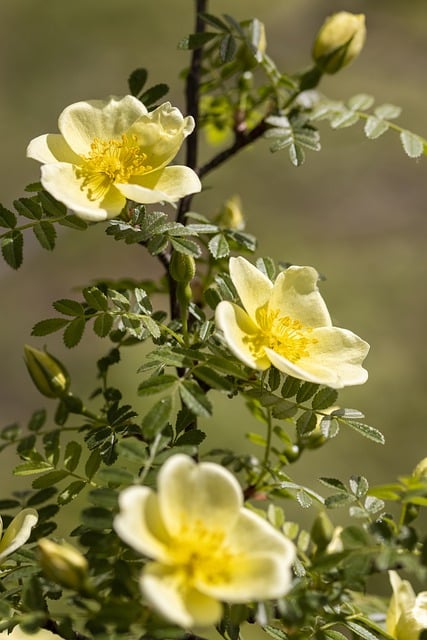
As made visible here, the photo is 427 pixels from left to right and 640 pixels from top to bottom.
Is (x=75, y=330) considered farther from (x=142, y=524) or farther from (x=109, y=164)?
(x=142, y=524)

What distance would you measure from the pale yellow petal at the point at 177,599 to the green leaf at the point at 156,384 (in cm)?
12

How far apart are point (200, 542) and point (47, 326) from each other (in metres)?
0.25

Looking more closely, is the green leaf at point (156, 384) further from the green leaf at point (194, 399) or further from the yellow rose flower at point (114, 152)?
the yellow rose flower at point (114, 152)

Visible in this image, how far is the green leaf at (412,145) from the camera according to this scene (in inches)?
28.7

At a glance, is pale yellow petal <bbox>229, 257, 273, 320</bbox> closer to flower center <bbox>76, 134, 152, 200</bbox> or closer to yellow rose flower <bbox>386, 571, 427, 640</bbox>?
flower center <bbox>76, 134, 152, 200</bbox>

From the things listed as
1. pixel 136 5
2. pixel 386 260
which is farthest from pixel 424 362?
pixel 136 5

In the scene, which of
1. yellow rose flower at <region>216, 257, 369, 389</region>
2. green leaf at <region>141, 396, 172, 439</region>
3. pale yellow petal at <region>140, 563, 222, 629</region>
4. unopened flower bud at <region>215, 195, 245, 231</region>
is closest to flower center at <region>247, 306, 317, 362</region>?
yellow rose flower at <region>216, 257, 369, 389</region>

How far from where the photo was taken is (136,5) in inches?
139

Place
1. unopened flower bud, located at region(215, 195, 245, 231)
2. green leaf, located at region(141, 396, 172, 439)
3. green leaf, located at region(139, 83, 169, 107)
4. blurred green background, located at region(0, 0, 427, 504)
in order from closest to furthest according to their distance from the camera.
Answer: green leaf, located at region(141, 396, 172, 439), green leaf, located at region(139, 83, 169, 107), unopened flower bud, located at region(215, 195, 245, 231), blurred green background, located at region(0, 0, 427, 504)

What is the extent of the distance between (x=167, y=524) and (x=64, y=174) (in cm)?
28

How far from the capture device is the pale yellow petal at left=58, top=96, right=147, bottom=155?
2.01ft

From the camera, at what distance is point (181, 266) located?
0.58 meters

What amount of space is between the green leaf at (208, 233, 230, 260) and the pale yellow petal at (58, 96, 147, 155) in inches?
4.5

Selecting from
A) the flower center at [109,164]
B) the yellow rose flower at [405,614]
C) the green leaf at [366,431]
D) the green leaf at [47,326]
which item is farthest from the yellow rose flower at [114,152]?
the yellow rose flower at [405,614]
